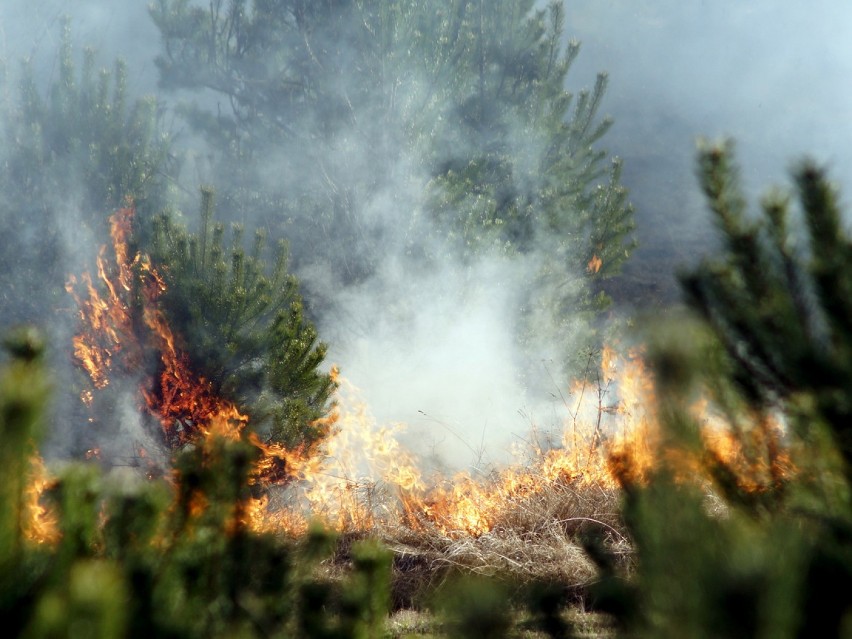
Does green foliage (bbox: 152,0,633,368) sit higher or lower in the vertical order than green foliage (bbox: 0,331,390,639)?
higher

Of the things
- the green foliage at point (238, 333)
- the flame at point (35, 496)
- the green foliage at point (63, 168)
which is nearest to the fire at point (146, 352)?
the green foliage at point (238, 333)

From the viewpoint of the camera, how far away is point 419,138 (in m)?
9.48

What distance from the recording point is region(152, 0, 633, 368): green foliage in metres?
9.61

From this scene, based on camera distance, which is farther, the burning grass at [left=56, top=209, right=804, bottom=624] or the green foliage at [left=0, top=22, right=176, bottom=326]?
the green foliage at [left=0, top=22, right=176, bottom=326]

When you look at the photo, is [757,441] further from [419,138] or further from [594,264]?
[594,264]

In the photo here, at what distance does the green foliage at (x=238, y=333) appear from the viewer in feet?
20.0

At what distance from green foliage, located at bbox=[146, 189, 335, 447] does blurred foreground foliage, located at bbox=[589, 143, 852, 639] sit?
15.2 ft

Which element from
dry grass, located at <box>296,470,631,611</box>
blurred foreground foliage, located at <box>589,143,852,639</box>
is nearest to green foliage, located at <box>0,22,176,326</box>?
dry grass, located at <box>296,470,631,611</box>

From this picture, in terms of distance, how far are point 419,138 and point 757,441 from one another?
8.36 meters

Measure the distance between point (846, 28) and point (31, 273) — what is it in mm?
22753

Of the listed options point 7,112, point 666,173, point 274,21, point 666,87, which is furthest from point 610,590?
point 666,87

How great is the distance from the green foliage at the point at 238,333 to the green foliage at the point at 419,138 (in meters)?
3.73

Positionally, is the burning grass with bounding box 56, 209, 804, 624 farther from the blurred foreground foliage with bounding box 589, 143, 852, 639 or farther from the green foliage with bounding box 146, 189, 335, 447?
the green foliage with bounding box 146, 189, 335, 447

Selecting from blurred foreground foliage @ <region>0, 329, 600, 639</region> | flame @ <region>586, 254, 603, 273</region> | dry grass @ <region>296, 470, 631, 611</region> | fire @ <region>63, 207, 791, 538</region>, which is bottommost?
blurred foreground foliage @ <region>0, 329, 600, 639</region>
